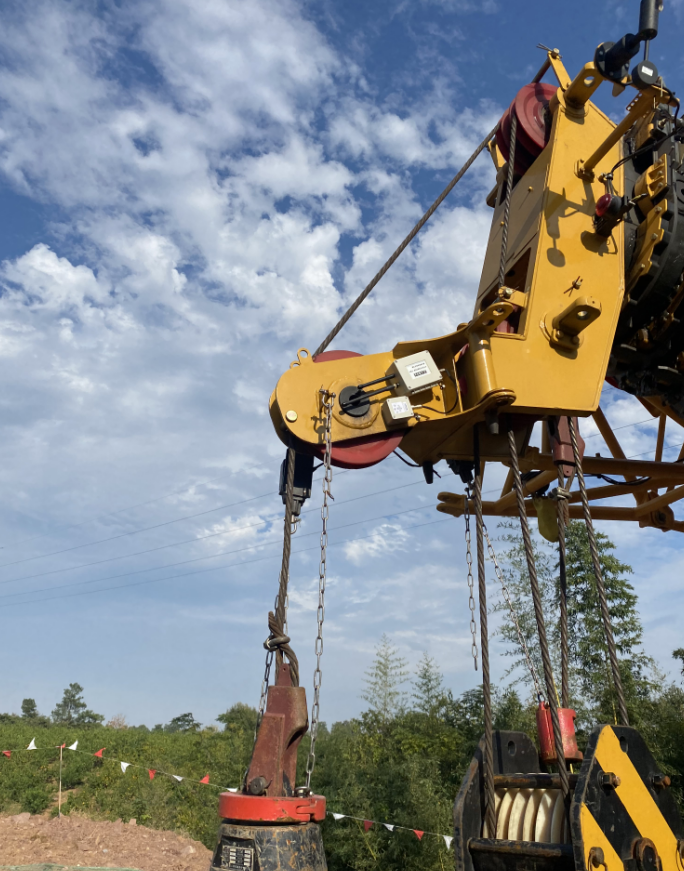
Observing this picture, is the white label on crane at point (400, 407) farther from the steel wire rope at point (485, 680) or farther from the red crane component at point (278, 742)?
the red crane component at point (278, 742)

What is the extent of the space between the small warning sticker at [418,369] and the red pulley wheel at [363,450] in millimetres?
278

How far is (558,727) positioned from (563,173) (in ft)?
8.83

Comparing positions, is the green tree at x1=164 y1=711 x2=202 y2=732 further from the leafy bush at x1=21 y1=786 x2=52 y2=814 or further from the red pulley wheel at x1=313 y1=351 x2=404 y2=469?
the red pulley wheel at x1=313 y1=351 x2=404 y2=469

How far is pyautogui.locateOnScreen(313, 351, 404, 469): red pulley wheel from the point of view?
3.14m

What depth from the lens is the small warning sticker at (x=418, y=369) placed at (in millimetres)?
3193

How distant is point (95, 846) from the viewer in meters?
10.5

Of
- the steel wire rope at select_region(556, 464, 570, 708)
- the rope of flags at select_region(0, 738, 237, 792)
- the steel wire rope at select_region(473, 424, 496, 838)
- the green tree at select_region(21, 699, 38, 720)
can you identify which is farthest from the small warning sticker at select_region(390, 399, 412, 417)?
the green tree at select_region(21, 699, 38, 720)

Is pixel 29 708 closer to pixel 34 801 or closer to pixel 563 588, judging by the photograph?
pixel 34 801

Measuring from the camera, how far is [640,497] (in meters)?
5.76

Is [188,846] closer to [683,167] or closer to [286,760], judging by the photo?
[286,760]

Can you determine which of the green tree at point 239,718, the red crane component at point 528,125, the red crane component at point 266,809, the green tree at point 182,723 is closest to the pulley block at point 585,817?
the red crane component at point 266,809

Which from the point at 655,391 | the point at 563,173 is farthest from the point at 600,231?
the point at 655,391

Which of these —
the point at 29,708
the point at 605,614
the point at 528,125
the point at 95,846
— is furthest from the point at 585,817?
A: the point at 29,708

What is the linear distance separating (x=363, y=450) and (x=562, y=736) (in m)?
1.42
